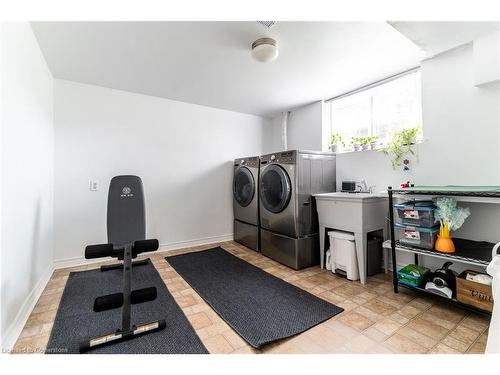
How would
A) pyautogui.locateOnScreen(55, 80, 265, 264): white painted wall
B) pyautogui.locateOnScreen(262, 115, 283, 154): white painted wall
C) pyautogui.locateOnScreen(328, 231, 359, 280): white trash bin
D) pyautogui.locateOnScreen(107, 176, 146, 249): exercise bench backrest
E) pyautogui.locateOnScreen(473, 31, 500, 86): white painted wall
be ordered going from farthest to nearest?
pyautogui.locateOnScreen(262, 115, 283, 154): white painted wall < pyautogui.locateOnScreen(55, 80, 265, 264): white painted wall < pyautogui.locateOnScreen(328, 231, 359, 280): white trash bin < pyautogui.locateOnScreen(107, 176, 146, 249): exercise bench backrest < pyautogui.locateOnScreen(473, 31, 500, 86): white painted wall

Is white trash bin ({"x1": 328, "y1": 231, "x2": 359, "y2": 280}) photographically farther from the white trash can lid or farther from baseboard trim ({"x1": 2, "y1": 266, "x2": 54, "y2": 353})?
baseboard trim ({"x1": 2, "y1": 266, "x2": 54, "y2": 353})

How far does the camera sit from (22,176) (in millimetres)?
1734

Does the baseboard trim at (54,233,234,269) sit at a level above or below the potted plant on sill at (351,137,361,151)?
below

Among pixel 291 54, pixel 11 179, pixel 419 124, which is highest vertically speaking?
pixel 291 54

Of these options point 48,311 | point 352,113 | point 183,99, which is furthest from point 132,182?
point 352,113

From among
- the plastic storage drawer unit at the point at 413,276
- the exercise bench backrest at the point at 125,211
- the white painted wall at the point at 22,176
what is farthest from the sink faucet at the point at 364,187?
the white painted wall at the point at 22,176

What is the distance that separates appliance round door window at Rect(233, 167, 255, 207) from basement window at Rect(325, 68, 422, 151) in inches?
57.0

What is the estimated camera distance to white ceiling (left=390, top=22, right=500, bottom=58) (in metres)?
1.71

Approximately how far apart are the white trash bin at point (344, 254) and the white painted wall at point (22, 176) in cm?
277

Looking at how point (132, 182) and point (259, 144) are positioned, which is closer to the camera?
point (132, 182)

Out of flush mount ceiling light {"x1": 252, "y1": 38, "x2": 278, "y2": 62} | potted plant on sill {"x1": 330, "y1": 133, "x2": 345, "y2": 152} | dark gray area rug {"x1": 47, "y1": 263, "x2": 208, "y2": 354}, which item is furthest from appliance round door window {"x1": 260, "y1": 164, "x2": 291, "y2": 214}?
dark gray area rug {"x1": 47, "y1": 263, "x2": 208, "y2": 354}
